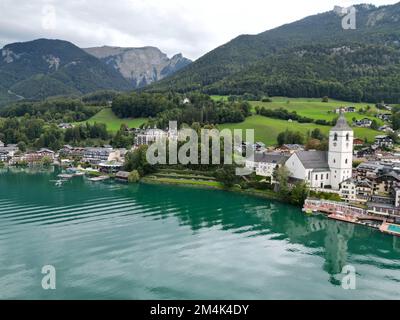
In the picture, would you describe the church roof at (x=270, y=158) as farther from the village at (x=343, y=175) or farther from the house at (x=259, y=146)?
the house at (x=259, y=146)

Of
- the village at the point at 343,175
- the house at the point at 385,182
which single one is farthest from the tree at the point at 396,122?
the house at the point at 385,182

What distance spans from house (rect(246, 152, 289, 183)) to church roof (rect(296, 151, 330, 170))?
3150 mm

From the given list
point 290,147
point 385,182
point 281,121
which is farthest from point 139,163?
point 281,121

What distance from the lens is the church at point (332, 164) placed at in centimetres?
3625

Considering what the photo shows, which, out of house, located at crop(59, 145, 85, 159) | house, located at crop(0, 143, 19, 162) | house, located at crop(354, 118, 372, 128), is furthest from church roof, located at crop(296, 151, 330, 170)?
house, located at crop(0, 143, 19, 162)

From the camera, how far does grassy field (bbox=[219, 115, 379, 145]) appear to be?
59894 millimetres

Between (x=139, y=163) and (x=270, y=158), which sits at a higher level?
(x=270, y=158)

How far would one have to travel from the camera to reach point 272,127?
6438 cm

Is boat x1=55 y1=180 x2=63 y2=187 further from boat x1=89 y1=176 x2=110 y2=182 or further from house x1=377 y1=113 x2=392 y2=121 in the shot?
→ house x1=377 y1=113 x2=392 y2=121

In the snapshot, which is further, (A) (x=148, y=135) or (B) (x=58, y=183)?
(A) (x=148, y=135)

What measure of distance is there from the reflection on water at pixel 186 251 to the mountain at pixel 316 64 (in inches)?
2319

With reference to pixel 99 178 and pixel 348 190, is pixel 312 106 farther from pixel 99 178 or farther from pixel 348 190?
pixel 348 190

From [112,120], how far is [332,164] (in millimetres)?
58144

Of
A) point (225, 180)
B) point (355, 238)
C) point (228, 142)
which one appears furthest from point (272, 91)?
point (355, 238)
